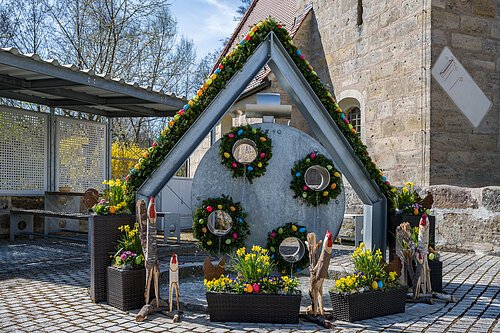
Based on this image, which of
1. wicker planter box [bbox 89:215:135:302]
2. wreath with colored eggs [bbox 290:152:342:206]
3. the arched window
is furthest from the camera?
the arched window

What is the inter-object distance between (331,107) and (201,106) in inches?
67.0

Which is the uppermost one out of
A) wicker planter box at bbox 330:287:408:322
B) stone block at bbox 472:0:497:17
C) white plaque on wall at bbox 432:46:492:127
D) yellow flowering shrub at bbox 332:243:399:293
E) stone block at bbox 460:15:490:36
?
stone block at bbox 472:0:497:17

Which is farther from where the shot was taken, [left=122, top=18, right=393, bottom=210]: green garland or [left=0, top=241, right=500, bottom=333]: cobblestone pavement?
[left=122, top=18, right=393, bottom=210]: green garland

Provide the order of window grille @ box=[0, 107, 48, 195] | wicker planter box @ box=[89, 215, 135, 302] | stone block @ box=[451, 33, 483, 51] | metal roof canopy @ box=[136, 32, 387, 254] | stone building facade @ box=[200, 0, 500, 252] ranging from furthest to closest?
stone block @ box=[451, 33, 483, 51] < stone building facade @ box=[200, 0, 500, 252] < window grille @ box=[0, 107, 48, 195] < metal roof canopy @ box=[136, 32, 387, 254] < wicker planter box @ box=[89, 215, 135, 302]

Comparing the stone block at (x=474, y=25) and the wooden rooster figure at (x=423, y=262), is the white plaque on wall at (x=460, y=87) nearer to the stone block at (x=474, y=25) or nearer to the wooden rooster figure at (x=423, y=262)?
the stone block at (x=474, y=25)

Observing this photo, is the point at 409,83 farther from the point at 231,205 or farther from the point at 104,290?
the point at 104,290

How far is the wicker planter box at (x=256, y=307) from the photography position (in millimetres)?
5023

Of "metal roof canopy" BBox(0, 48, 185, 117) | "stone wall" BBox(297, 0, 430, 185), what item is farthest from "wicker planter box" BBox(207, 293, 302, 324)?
"stone wall" BBox(297, 0, 430, 185)

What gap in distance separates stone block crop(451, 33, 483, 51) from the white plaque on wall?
0.98ft

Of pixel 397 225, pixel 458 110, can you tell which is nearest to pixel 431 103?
pixel 458 110

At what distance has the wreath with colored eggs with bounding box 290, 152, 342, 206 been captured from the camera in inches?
268

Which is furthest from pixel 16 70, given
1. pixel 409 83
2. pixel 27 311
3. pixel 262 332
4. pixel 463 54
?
pixel 463 54

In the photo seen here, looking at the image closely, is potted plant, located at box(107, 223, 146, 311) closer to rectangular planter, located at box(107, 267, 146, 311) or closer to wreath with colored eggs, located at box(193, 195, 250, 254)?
rectangular planter, located at box(107, 267, 146, 311)

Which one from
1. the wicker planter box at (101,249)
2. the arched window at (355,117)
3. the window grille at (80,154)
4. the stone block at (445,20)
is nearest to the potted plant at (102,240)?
the wicker planter box at (101,249)
